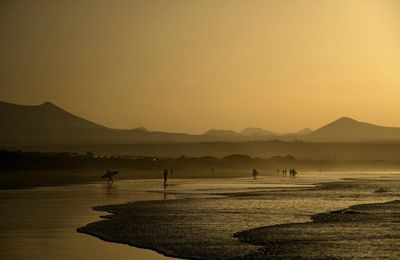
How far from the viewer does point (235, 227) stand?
2956 centimetres

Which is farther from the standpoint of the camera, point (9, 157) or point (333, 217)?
point (9, 157)

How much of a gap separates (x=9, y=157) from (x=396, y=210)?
78.8m

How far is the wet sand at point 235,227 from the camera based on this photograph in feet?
75.8

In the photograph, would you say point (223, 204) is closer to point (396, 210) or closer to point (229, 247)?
point (396, 210)

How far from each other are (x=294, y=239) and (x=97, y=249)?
7291 mm

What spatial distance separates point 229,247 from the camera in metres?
23.7

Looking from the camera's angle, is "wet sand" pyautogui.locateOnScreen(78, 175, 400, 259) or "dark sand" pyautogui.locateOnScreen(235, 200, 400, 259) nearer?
"dark sand" pyautogui.locateOnScreen(235, 200, 400, 259)

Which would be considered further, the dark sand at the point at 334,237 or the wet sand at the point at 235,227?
the wet sand at the point at 235,227

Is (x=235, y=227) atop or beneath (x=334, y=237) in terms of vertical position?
atop

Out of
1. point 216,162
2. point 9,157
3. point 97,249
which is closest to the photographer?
point 97,249

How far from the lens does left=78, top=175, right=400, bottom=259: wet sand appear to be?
75.8ft

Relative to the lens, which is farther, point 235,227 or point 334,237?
point 235,227

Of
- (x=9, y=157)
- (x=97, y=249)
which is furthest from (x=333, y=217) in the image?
(x=9, y=157)

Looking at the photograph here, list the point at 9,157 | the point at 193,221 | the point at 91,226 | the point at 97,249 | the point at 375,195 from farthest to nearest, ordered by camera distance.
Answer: the point at 9,157 < the point at 375,195 < the point at 193,221 < the point at 91,226 < the point at 97,249
